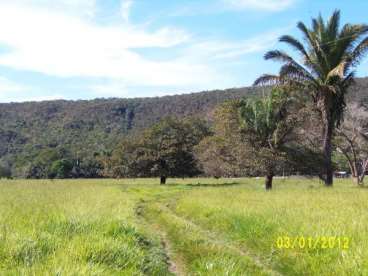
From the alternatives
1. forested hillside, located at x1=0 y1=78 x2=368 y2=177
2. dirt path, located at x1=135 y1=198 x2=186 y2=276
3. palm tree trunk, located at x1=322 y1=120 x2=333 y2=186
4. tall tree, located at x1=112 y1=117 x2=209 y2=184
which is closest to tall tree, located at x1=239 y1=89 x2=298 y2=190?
palm tree trunk, located at x1=322 y1=120 x2=333 y2=186

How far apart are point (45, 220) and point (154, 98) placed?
15430 cm

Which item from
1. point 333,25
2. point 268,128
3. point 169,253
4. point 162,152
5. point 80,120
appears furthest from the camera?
point 80,120

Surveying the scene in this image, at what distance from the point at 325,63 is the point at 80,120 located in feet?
432

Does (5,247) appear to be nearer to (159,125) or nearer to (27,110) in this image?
(159,125)

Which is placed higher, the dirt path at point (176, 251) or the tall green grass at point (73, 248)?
the tall green grass at point (73, 248)

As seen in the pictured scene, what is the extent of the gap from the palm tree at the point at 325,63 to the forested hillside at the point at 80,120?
314 ft

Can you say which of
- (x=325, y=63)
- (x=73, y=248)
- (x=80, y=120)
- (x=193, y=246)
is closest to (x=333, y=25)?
(x=325, y=63)

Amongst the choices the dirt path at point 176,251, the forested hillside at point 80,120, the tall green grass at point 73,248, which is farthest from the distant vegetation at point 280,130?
the forested hillside at point 80,120

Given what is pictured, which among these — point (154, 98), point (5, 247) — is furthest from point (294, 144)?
point (154, 98)

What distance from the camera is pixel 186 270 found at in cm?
872

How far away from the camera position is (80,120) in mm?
153000

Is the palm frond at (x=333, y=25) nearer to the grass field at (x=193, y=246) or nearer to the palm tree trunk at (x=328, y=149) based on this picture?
the palm tree trunk at (x=328, y=149)

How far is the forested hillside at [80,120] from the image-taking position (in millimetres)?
134875

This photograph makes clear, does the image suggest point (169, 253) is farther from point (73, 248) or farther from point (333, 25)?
point (333, 25)
